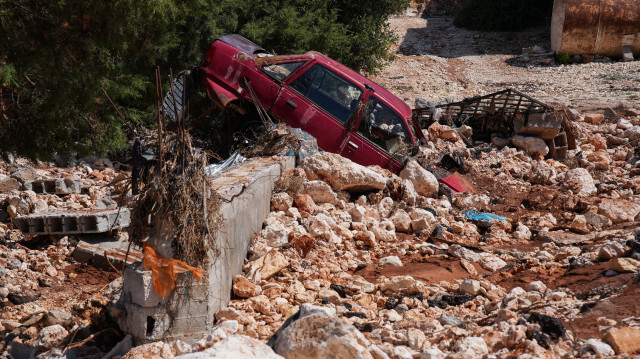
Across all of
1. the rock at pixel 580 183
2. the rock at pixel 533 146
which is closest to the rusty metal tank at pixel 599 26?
the rock at pixel 533 146

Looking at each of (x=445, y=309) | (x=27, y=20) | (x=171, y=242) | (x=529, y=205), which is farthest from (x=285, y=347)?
(x=529, y=205)

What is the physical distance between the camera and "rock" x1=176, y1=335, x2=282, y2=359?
3.54m

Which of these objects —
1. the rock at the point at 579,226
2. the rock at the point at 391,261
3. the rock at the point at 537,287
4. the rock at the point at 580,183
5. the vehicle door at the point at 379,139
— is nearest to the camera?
the rock at the point at 537,287

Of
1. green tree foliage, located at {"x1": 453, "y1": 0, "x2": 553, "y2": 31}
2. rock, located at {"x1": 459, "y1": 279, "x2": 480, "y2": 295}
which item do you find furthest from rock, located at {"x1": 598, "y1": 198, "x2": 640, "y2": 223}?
green tree foliage, located at {"x1": 453, "y1": 0, "x2": 553, "y2": 31}

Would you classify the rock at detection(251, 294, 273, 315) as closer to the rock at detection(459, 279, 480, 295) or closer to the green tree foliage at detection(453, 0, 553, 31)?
the rock at detection(459, 279, 480, 295)

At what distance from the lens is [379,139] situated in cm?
849

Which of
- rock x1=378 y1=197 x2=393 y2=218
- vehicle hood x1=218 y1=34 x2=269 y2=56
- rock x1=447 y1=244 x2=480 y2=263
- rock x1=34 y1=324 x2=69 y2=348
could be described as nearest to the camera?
rock x1=34 y1=324 x2=69 y2=348

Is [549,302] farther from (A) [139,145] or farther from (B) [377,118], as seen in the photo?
(B) [377,118]

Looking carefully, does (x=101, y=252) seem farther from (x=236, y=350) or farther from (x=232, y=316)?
(x=236, y=350)

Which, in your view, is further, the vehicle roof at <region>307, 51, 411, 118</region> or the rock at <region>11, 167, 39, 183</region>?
the rock at <region>11, 167, 39, 183</region>

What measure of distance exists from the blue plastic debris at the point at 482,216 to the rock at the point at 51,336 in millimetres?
5340

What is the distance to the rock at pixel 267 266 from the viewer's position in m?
5.38

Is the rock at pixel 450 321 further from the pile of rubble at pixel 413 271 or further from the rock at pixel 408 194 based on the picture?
the rock at pixel 408 194

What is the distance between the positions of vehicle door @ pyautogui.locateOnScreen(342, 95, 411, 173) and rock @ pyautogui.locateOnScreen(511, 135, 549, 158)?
12.0 feet
